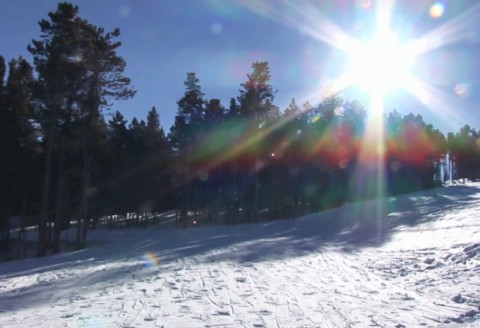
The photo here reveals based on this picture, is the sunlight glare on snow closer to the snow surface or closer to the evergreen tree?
the snow surface

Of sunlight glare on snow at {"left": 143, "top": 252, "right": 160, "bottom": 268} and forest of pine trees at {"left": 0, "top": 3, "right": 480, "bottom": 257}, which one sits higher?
forest of pine trees at {"left": 0, "top": 3, "right": 480, "bottom": 257}

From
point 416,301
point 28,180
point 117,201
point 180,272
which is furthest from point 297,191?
point 416,301

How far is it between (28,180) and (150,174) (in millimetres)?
20641

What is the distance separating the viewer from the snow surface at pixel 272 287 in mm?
8445

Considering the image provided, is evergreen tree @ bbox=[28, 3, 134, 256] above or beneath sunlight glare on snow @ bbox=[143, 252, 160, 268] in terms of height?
above

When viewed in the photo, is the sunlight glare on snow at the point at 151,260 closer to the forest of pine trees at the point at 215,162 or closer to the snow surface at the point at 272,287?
the snow surface at the point at 272,287

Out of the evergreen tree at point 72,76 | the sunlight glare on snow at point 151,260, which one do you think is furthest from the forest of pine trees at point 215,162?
the sunlight glare on snow at point 151,260

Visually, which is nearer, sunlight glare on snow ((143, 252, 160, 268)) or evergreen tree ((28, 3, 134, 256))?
sunlight glare on snow ((143, 252, 160, 268))

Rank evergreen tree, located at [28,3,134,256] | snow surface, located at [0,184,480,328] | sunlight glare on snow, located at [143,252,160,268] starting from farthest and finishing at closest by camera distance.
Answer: evergreen tree, located at [28,3,134,256] → sunlight glare on snow, located at [143,252,160,268] → snow surface, located at [0,184,480,328]

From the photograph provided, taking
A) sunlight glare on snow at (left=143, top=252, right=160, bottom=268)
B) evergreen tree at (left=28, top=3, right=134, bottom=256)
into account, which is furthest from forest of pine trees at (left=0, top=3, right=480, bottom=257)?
sunlight glare on snow at (left=143, top=252, right=160, bottom=268)

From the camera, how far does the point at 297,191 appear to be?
57.5 metres

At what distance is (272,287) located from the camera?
1159 centimetres

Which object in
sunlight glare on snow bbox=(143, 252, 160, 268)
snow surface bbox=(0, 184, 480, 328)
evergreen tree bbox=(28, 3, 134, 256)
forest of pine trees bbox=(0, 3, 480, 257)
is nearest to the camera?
snow surface bbox=(0, 184, 480, 328)

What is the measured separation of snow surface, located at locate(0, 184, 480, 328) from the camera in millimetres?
8445
